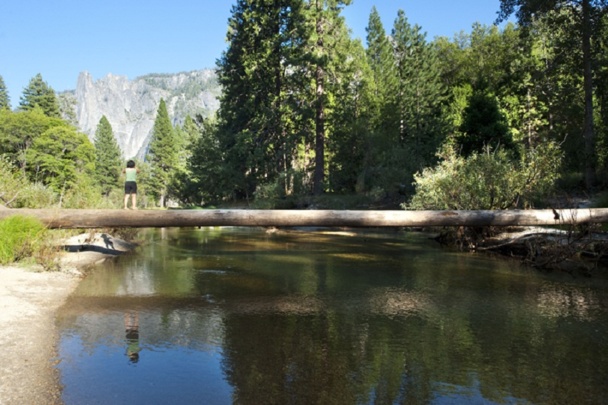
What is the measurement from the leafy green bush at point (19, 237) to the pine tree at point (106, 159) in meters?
79.6

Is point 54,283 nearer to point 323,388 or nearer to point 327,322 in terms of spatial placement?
point 327,322

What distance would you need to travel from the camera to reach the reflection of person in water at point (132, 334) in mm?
5637

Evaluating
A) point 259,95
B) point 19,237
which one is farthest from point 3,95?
point 19,237

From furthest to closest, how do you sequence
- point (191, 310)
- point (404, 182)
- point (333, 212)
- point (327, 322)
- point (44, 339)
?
point (404, 182) → point (333, 212) → point (191, 310) → point (327, 322) → point (44, 339)

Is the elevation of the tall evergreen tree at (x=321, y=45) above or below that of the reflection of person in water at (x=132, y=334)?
above

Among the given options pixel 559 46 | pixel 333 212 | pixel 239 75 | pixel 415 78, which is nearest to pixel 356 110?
pixel 415 78

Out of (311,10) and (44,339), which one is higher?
(311,10)

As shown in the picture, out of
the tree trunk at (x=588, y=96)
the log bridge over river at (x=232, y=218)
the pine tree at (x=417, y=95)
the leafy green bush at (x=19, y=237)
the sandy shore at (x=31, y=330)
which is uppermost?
the pine tree at (x=417, y=95)

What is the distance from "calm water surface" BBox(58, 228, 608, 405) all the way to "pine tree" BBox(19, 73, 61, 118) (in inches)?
2693

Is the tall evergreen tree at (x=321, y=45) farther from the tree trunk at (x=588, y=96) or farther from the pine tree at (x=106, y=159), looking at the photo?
the pine tree at (x=106, y=159)

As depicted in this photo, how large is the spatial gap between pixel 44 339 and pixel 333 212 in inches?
268

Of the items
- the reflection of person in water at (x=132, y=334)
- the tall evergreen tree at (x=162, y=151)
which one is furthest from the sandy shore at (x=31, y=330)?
the tall evergreen tree at (x=162, y=151)

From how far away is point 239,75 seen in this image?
170 feet

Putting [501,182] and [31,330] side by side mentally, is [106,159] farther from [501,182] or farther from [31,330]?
[31,330]
